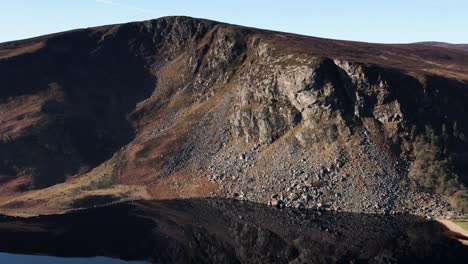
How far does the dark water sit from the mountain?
Result: 800cm

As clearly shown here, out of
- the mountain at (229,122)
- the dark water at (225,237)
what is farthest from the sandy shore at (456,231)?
the mountain at (229,122)

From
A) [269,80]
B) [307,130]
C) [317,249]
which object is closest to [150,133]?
[269,80]

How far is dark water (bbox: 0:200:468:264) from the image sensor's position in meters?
84.1

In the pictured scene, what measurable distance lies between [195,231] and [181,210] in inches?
631

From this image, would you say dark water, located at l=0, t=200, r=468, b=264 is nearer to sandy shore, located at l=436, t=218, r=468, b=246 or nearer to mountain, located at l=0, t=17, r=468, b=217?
sandy shore, located at l=436, t=218, r=468, b=246

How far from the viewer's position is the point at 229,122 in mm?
138125

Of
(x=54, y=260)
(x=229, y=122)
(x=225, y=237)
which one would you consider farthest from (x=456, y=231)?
(x=54, y=260)

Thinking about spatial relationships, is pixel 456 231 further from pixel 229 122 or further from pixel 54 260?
pixel 54 260

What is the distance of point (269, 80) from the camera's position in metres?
138

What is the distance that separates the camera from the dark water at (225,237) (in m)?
84.1

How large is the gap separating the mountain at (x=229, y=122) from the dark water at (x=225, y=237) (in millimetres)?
8002

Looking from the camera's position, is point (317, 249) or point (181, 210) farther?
point (181, 210)

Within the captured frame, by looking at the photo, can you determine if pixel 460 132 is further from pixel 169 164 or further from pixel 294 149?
pixel 169 164

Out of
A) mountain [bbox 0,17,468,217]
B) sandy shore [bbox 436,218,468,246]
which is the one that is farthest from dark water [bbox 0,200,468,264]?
mountain [bbox 0,17,468,217]
